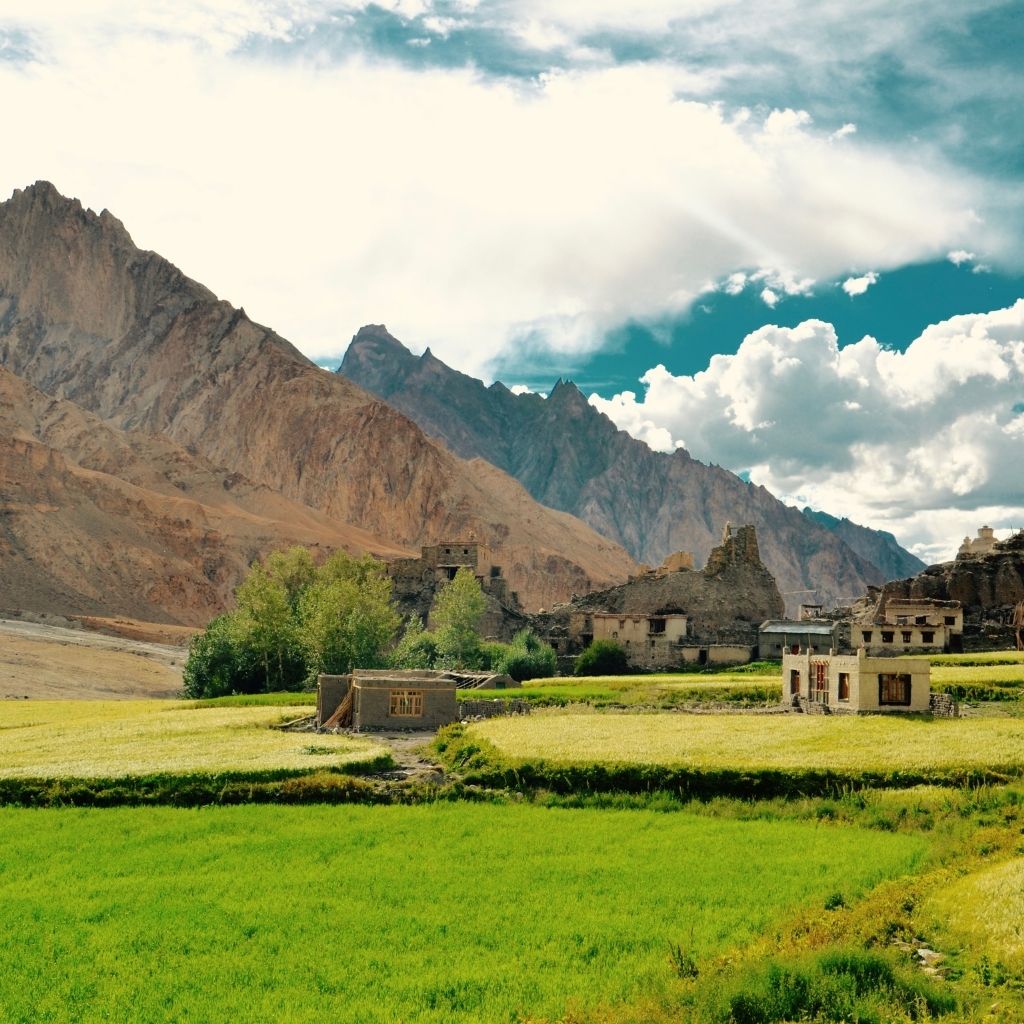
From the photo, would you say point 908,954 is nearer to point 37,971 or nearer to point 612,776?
point 37,971

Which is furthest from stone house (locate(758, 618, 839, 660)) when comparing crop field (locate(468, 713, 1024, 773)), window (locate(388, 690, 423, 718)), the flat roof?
window (locate(388, 690, 423, 718))

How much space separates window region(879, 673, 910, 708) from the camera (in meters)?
48.4

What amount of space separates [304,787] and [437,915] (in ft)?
45.2

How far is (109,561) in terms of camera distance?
467 feet

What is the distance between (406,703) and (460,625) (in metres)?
35.7

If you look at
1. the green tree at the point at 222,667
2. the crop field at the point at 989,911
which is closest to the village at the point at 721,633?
the green tree at the point at 222,667

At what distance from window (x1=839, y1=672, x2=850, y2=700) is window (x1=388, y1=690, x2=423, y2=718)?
19271mm

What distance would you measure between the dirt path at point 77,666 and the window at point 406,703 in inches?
1562

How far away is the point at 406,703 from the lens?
48.1 m

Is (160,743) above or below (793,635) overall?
below

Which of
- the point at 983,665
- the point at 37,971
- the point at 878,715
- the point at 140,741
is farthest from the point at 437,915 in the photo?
the point at 983,665

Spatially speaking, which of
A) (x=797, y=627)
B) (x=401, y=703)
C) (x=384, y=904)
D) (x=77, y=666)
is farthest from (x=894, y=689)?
(x=77, y=666)

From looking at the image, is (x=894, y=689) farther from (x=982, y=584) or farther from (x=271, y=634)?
(x=271, y=634)

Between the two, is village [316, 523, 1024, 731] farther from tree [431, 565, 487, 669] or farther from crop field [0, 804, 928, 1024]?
crop field [0, 804, 928, 1024]
